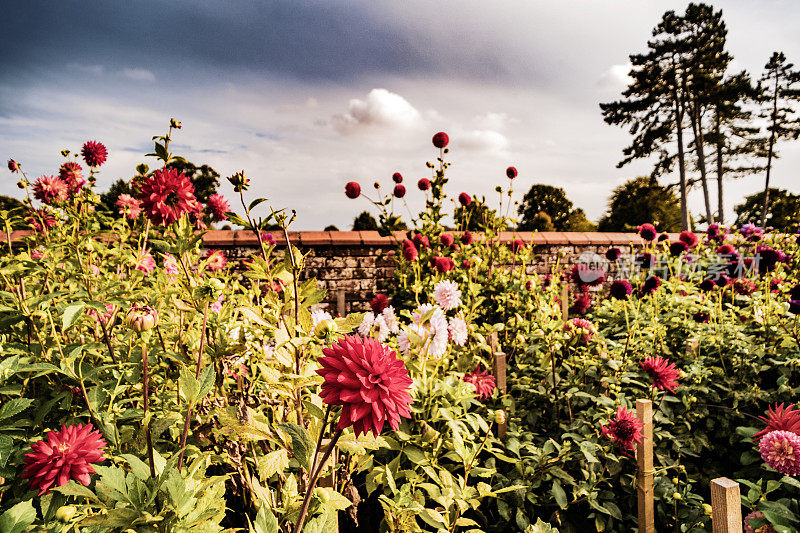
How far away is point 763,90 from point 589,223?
7576 millimetres

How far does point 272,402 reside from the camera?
126 centimetres

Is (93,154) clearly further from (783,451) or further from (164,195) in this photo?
(783,451)

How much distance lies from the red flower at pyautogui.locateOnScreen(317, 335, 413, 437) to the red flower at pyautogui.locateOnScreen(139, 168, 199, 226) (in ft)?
2.21

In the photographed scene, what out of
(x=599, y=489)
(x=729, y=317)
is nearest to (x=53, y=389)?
(x=599, y=489)

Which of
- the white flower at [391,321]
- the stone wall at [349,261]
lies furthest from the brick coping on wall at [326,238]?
the white flower at [391,321]

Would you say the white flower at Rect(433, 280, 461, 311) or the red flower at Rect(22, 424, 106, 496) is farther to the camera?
the white flower at Rect(433, 280, 461, 311)

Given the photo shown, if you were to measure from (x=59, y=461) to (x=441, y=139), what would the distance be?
2835 mm

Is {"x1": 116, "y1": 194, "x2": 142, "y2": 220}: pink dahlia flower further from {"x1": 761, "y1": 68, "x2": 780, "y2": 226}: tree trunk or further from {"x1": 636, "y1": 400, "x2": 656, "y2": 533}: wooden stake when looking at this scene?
{"x1": 761, "y1": 68, "x2": 780, "y2": 226}: tree trunk

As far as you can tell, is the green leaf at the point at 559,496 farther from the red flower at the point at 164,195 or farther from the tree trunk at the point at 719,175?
the tree trunk at the point at 719,175

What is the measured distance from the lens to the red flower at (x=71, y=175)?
1963 millimetres

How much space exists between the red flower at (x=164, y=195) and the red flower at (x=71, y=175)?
1.23 m

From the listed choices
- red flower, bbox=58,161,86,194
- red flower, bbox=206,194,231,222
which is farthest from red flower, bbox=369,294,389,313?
→ red flower, bbox=58,161,86,194

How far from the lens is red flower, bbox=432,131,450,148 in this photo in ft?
10.2

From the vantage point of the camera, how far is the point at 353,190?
9.53 feet
